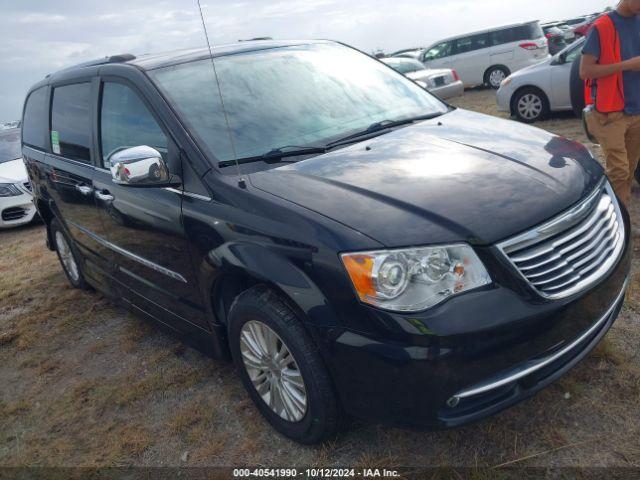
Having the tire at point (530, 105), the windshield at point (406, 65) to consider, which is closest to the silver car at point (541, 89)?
the tire at point (530, 105)

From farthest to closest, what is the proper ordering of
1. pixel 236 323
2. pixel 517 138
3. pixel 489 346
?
pixel 517 138 < pixel 236 323 < pixel 489 346

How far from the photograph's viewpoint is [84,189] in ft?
11.8

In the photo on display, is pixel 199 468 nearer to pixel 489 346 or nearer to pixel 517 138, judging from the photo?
pixel 489 346

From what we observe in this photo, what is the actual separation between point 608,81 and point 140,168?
3241 millimetres

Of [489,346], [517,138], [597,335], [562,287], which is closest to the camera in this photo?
[489,346]

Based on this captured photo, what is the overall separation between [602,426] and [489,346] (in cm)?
87

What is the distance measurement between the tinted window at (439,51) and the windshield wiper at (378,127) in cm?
1540

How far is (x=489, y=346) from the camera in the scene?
1.93m

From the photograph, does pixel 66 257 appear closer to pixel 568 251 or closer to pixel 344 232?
pixel 344 232

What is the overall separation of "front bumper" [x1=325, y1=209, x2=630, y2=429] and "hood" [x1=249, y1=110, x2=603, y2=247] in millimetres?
263

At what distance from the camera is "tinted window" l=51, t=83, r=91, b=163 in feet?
11.9

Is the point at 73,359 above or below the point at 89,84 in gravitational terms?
below

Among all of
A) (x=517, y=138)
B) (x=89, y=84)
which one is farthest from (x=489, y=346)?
(x=89, y=84)

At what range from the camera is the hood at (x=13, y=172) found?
8.16 metres
